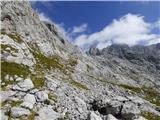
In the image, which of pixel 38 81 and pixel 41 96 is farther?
pixel 38 81

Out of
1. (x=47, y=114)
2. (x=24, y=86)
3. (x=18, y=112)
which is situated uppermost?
(x=24, y=86)

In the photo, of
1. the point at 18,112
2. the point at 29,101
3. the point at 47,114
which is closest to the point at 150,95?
the point at 29,101

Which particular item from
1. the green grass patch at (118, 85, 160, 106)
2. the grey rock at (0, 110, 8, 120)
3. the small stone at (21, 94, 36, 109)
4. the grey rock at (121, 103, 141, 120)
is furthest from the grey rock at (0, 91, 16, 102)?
the green grass patch at (118, 85, 160, 106)

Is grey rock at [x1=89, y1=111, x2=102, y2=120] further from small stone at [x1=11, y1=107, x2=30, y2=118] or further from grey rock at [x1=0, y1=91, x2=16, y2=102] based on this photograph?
grey rock at [x1=0, y1=91, x2=16, y2=102]

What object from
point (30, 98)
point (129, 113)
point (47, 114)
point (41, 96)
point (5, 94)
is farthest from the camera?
point (129, 113)

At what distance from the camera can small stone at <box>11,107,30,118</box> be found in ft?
125

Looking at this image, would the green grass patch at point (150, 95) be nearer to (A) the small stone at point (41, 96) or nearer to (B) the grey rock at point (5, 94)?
(A) the small stone at point (41, 96)

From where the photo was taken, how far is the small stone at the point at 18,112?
3806 centimetres

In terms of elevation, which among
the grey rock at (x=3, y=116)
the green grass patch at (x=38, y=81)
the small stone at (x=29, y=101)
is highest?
the green grass patch at (x=38, y=81)

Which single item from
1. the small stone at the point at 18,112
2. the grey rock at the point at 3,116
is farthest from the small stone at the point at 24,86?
the grey rock at the point at 3,116

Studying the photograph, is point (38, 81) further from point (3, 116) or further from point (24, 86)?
point (3, 116)

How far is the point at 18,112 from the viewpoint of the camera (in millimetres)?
38469

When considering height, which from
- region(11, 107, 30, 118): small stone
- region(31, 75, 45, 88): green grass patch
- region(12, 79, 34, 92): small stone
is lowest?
region(11, 107, 30, 118): small stone

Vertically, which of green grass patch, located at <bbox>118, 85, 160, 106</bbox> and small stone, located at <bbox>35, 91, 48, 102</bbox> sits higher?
green grass patch, located at <bbox>118, 85, 160, 106</bbox>
